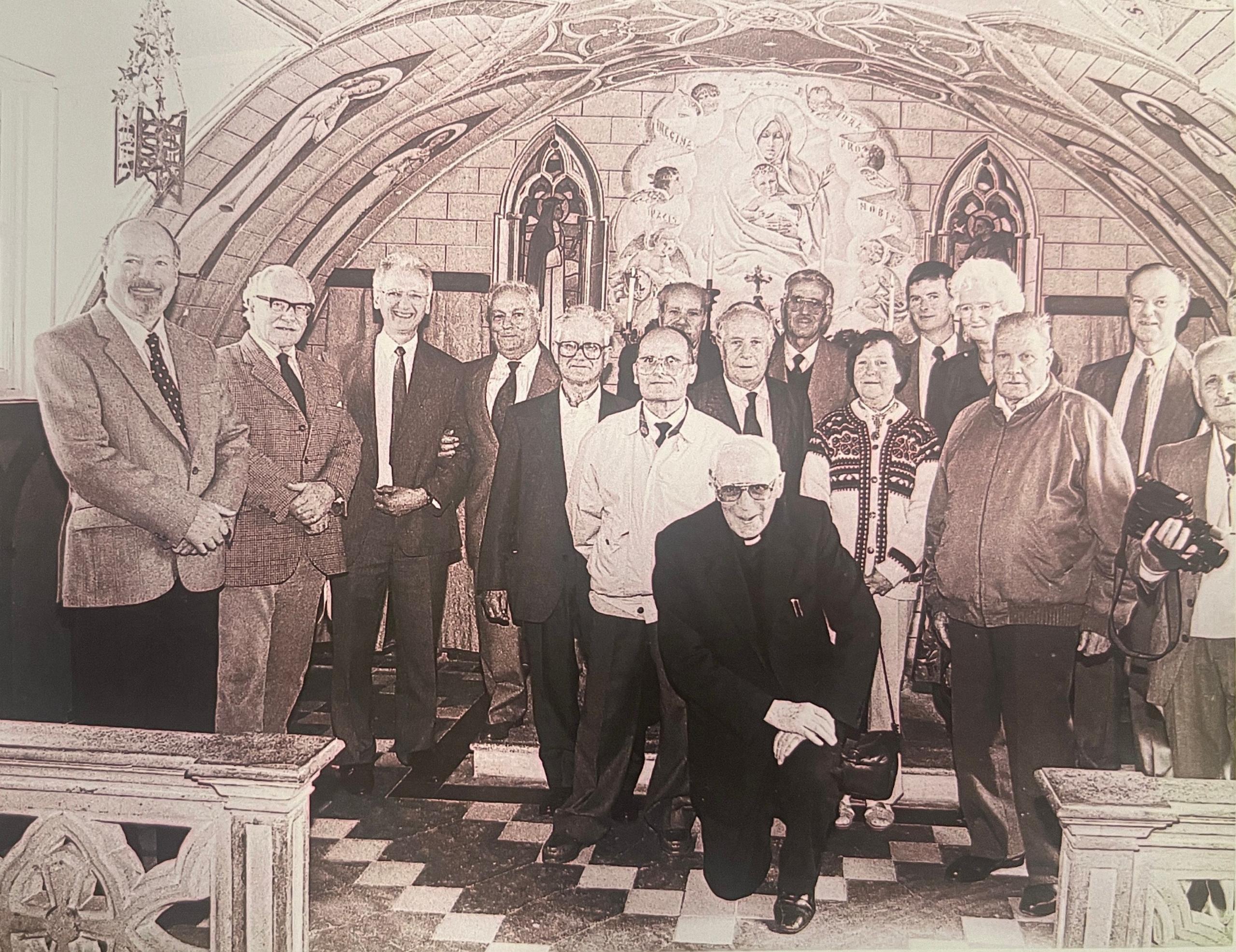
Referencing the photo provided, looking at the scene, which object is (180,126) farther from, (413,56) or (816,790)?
(816,790)

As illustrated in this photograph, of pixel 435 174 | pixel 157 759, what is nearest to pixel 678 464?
pixel 435 174

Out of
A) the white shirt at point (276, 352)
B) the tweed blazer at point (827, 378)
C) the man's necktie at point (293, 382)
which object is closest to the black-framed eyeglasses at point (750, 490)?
the tweed blazer at point (827, 378)

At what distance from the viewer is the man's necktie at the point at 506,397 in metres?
3.46

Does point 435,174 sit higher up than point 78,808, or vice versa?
point 435,174

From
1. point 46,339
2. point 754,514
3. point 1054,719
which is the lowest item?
point 1054,719

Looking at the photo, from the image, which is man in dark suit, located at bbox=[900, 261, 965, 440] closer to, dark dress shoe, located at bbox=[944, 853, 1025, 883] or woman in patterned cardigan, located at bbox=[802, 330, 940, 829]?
woman in patterned cardigan, located at bbox=[802, 330, 940, 829]

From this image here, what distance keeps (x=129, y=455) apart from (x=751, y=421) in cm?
208

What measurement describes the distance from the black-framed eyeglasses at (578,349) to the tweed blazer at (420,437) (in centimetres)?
36

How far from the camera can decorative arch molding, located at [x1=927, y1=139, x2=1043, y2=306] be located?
3.39m

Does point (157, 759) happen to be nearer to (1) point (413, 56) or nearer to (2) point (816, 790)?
(2) point (816, 790)

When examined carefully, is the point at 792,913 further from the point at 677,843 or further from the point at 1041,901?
the point at 1041,901

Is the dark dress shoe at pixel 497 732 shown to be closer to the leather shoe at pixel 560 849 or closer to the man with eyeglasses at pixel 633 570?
the man with eyeglasses at pixel 633 570

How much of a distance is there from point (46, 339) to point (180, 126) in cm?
85

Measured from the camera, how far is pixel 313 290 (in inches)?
136
